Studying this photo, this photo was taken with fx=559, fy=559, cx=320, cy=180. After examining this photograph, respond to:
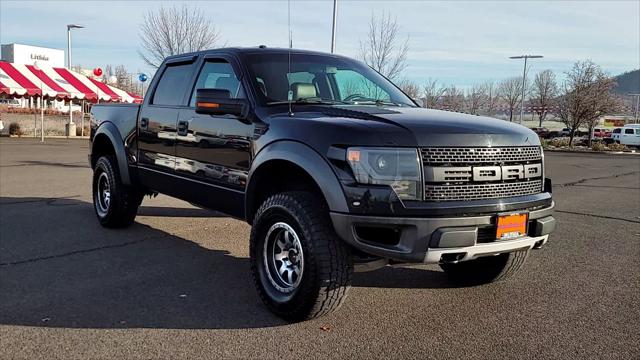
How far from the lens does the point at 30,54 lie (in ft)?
252

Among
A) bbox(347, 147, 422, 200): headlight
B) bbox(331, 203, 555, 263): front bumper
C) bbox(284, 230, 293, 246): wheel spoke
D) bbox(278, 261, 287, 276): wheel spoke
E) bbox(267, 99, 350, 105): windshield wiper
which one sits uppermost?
bbox(267, 99, 350, 105): windshield wiper

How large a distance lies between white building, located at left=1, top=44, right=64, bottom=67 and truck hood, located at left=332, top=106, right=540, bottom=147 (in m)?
78.1

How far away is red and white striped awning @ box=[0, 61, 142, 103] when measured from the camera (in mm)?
22578

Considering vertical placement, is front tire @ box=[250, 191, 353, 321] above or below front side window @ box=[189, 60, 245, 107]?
below

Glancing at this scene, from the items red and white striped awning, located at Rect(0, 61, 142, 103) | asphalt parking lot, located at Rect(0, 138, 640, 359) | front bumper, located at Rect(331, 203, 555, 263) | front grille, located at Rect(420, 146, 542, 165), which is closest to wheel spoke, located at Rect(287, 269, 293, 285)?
asphalt parking lot, located at Rect(0, 138, 640, 359)

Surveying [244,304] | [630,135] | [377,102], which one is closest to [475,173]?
[377,102]

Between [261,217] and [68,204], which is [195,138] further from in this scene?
[68,204]

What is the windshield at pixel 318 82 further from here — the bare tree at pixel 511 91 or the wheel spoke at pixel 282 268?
the bare tree at pixel 511 91

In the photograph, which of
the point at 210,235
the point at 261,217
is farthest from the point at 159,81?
the point at 261,217

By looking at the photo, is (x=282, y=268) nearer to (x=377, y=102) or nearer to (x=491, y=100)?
(x=377, y=102)

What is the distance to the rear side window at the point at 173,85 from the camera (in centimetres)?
542

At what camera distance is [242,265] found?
5.23m

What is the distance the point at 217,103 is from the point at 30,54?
8401 cm

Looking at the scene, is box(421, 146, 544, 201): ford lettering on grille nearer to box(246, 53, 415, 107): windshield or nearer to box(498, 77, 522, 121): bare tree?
box(246, 53, 415, 107): windshield
